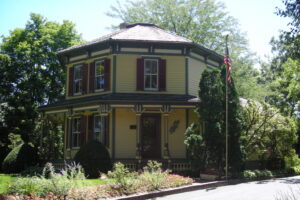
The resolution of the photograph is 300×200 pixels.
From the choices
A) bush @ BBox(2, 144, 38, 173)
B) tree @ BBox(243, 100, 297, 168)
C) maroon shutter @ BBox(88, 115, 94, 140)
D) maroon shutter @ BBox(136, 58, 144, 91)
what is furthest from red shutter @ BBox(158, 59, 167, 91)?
bush @ BBox(2, 144, 38, 173)

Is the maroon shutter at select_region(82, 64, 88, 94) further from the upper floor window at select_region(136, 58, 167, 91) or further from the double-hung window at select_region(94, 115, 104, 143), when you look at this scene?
the upper floor window at select_region(136, 58, 167, 91)

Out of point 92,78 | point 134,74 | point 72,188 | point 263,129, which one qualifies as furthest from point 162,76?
point 72,188

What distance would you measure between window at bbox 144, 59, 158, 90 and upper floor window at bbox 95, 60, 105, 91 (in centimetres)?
251

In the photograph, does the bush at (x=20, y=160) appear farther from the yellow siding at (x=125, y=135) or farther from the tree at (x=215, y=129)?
the tree at (x=215, y=129)

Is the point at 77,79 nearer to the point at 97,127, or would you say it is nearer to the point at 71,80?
the point at 71,80

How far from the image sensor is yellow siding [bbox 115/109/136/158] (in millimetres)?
18812

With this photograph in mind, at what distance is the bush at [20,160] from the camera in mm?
19016

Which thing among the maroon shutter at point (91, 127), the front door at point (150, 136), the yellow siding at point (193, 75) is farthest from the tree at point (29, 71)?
the yellow siding at point (193, 75)

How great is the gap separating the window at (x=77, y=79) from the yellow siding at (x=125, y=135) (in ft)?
13.1

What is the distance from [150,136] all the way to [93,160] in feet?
15.8

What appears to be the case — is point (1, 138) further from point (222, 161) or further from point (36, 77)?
point (222, 161)

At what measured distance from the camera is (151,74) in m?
19.9

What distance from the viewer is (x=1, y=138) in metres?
26.5

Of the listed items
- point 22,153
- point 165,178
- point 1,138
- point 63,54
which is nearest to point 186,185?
point 165,178
